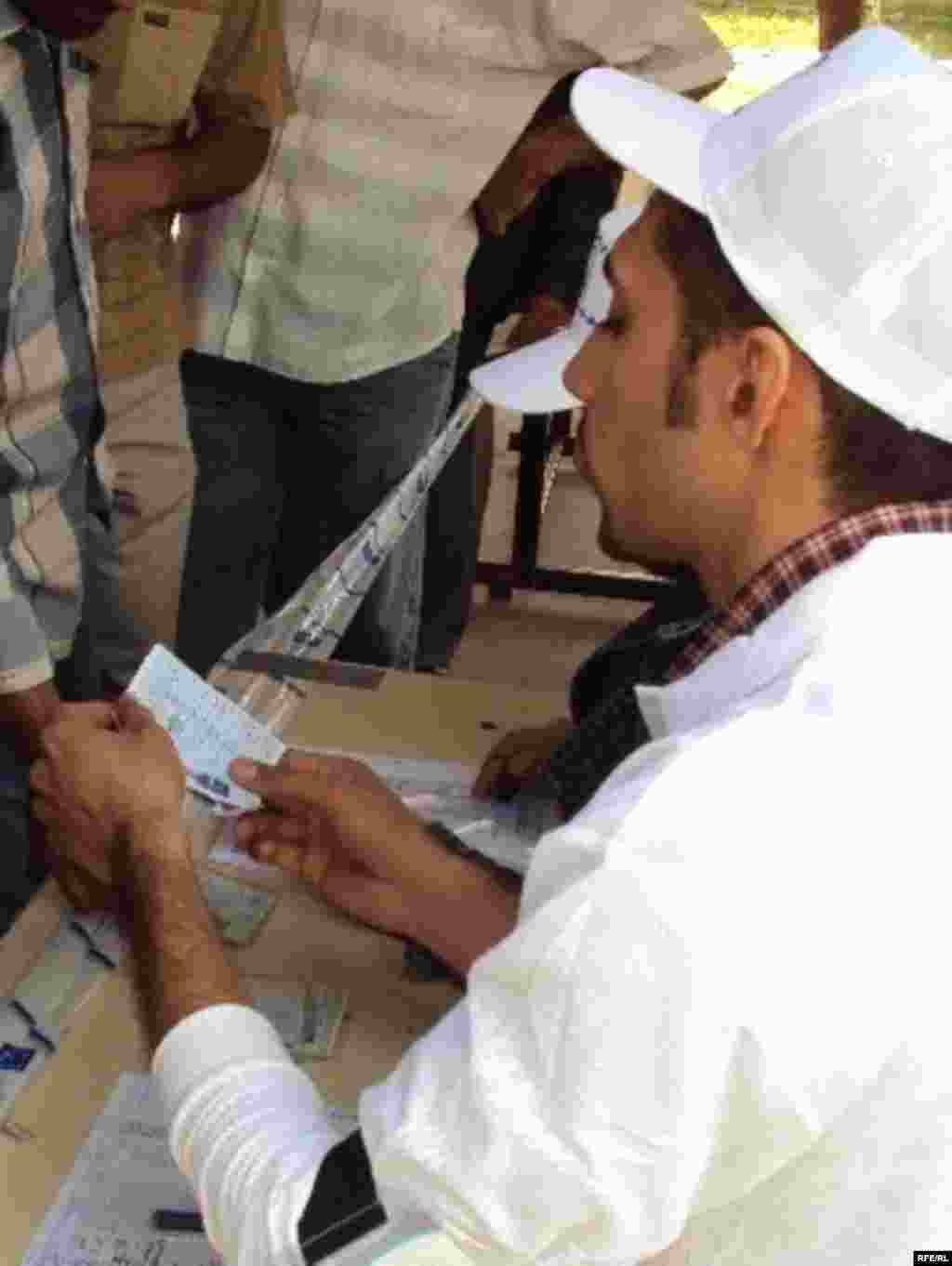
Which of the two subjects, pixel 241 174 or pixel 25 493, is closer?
pixel 25 493

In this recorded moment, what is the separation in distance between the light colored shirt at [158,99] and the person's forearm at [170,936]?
115 centimetres

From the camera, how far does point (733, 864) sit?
0.86m

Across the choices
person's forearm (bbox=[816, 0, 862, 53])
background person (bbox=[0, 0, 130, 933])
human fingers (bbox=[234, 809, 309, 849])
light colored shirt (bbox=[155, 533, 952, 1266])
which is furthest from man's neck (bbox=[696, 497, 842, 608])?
person's forearm (bbox=[816, 0, 862, 53])

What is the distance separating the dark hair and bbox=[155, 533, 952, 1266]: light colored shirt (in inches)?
5.5

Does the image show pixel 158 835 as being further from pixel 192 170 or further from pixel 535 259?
pixel 535 259

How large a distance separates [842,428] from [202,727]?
0.62 metres

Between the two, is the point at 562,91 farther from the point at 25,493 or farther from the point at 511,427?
the point at 511,427

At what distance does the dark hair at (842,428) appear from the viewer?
3.58ft

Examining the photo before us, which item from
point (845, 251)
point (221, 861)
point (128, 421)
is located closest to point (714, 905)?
point (845, 251)

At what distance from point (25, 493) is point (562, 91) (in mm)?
1223

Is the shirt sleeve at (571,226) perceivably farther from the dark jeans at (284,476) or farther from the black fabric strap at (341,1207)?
the black fabric strap at (341,1207)

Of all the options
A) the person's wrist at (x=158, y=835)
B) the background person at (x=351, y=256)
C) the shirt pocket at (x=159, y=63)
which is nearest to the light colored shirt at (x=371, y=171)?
the background person at (x=351, y=256)

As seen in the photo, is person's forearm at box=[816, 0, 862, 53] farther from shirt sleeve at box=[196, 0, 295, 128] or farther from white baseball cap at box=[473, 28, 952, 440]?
white baseball cap at box=[473, 28, 952, 440]

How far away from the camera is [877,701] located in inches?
36.9
